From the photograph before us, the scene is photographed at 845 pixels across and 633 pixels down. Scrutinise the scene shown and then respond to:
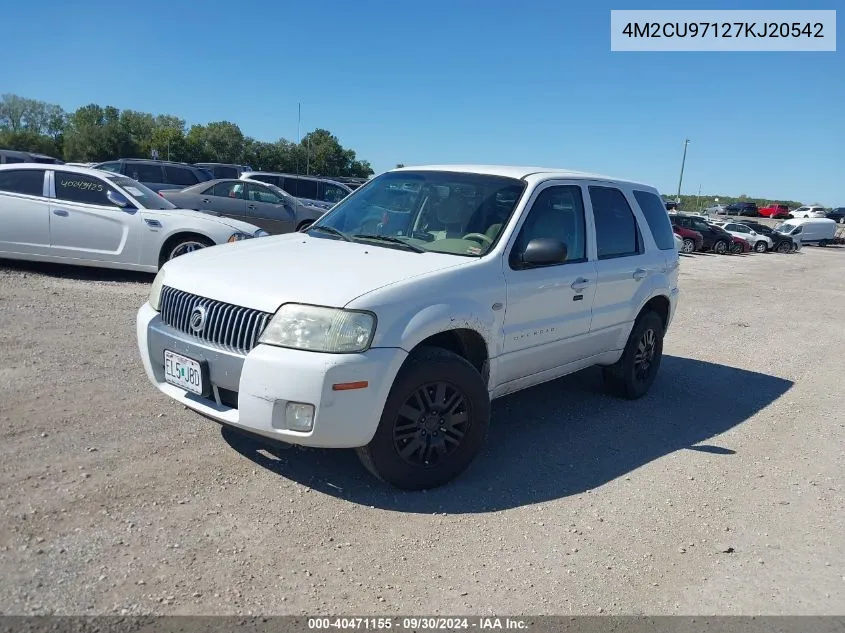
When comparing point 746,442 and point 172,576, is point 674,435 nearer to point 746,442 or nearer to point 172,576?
point 746,442

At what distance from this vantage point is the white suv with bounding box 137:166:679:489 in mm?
3449

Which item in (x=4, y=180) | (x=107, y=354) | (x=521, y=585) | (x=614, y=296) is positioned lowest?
(x=521, y=585)

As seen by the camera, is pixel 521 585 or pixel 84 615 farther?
pixel 521 585

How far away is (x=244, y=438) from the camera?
448 centimetres

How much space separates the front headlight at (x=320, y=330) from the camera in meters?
3.43

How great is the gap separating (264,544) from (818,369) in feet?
23.9

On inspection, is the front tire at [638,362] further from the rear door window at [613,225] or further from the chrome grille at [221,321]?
the chrome grille at [221,321]

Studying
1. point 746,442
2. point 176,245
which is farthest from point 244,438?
point 176,245

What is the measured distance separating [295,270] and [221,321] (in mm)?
504

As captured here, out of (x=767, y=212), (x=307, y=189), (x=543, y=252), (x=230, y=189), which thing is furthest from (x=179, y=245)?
(x=767, y=212)

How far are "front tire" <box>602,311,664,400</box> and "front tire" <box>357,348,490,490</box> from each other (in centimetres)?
225

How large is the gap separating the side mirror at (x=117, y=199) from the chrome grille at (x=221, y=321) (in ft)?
19.9

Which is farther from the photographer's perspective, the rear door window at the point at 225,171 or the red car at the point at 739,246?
the red car at the point at 739,246

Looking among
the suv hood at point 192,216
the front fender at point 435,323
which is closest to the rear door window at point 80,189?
the suv hood at point 192,216
